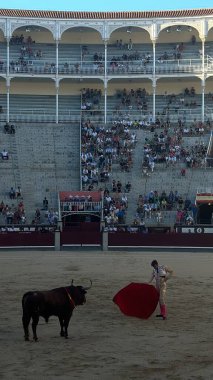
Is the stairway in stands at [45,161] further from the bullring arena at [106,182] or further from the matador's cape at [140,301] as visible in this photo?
the matador's cape at [140,301]

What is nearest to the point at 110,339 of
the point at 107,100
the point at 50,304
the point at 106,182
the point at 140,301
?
the point at 50,304

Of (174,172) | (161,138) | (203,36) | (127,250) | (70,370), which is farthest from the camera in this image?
(203,36)

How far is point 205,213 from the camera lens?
31281 mm

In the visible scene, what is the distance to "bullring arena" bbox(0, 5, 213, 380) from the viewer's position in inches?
360

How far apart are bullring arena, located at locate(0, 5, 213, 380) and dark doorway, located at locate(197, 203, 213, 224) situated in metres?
0.06

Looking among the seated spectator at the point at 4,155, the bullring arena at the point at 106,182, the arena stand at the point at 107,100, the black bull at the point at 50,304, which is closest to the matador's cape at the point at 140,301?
the bullring arena at the point at 106,182

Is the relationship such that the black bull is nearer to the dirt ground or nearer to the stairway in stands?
the dirt ground

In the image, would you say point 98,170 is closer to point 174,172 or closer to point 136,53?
point 174,172

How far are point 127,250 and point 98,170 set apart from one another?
6580 millimetres

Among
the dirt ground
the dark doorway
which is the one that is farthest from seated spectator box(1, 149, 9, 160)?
the dirt ground

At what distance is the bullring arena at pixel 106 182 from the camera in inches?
360

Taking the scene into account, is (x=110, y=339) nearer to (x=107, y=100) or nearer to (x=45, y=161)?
(x=45, y=161)

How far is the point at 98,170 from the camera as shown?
112 ft

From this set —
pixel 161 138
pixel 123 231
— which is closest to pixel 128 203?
pixel 123 231
